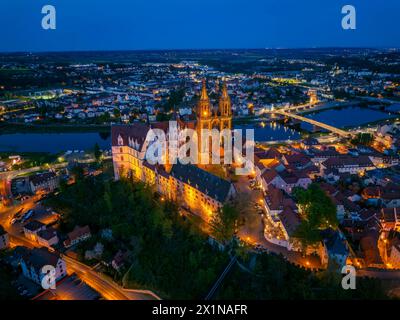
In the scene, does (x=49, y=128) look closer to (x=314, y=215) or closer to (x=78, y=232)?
(x=78, y=232)

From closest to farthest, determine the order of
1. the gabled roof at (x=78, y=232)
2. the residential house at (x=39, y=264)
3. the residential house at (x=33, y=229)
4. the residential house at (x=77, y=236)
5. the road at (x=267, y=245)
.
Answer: the residential house at (x=39, y=264) < the road at (x=267, y=245) < the residential house at (x=77, y=236) < the gabled roof at (x=78, y=232) < the residential house at (x=33, y=229)

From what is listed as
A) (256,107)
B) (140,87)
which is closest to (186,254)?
(256,107)

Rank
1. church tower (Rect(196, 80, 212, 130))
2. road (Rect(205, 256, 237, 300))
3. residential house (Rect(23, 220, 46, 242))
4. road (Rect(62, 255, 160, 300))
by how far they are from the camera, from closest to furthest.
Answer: road (Rect(205, 256, 237, 300)) < road (Rect(62, 255, 160, 300)) < residential house (Rect(23, 220, 46, 242)) < church tower (Rect(196, 80, 212, 130))

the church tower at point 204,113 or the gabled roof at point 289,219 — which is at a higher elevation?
the church tower at point 204,113

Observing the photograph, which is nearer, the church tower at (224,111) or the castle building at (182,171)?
the castle building at (182,171)

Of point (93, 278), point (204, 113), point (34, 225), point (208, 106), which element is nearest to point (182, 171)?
point (204, 113)

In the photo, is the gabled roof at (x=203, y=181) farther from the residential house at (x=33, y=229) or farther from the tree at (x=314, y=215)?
the residential house at (x=33, y=229)

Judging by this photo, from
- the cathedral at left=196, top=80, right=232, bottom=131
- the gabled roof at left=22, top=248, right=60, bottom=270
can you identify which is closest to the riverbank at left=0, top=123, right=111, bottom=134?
the cathedral at left=196, top=80, right=232, bottom=131

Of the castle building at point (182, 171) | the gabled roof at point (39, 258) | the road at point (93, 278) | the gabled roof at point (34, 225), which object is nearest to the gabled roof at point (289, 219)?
the castle building at point (182, 171)

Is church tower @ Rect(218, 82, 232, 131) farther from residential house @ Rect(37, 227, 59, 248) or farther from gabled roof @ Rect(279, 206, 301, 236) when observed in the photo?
residential house @ Rect(37, 227, 59, 248)
